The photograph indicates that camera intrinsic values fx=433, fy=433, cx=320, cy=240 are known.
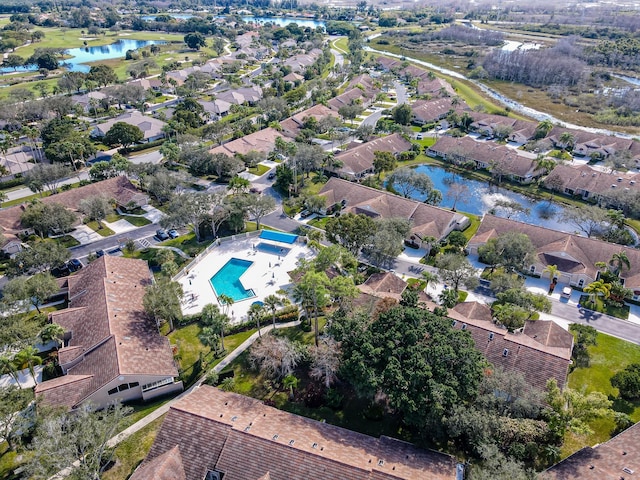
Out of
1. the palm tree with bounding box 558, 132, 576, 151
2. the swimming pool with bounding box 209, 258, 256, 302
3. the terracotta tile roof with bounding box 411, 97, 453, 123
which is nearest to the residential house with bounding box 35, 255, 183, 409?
the swimming pool with bounding box 209, 258, 256, 302

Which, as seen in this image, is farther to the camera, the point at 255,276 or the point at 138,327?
the point at 255,276

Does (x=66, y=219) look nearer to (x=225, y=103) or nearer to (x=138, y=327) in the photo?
(x=138, y=327)

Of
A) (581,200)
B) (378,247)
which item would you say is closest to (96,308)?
(378,247)

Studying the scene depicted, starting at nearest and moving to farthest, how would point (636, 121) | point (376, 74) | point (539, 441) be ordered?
point (539, 441), point (636, 121), point (376, 74)

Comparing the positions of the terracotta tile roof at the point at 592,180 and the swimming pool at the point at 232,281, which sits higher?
the terracotta tile roof at the point at 592,180

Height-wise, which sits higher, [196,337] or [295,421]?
[295,421]

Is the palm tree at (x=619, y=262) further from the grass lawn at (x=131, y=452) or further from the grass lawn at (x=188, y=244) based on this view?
the grass lawn at (x=131, y=452)

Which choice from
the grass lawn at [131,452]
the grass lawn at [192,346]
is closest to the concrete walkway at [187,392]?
the grass lawn at [131,452]

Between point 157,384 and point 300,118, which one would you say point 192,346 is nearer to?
point 157,384
